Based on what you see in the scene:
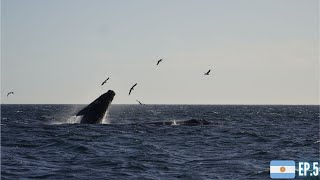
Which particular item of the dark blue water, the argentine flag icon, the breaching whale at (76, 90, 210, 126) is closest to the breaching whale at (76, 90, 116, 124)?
the breaching whale at (76, 90, 210, 126)

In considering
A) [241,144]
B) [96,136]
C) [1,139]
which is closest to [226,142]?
[241,144]

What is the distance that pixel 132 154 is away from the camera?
27.3 m

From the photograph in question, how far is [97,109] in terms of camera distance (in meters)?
43.8

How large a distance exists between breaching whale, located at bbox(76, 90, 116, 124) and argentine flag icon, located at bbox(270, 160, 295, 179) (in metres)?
19.5

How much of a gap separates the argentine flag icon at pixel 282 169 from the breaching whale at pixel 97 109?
19535 mm

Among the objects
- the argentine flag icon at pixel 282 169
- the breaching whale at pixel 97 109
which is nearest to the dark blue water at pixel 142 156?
the argentine flag icon at pixel 282 169

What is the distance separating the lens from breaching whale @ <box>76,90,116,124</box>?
42062 millimetres

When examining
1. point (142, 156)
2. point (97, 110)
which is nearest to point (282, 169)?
point (142, 156)

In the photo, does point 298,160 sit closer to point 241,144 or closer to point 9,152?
point 241,144

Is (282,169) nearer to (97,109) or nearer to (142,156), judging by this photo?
(142,156)

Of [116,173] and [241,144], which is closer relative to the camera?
[116,173]

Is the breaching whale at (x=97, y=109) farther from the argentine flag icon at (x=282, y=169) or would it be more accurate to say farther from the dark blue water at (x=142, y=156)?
the argentine flag icon at (x=282, y=169)

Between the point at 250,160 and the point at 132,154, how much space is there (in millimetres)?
6172

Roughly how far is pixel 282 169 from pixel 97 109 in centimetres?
2349
